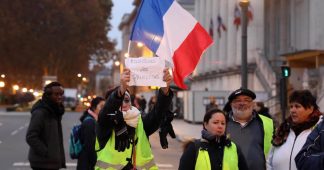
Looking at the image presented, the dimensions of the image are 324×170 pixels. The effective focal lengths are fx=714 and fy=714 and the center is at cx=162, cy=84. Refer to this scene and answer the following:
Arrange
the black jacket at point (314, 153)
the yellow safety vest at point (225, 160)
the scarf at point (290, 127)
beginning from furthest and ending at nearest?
the scarf at point (290, 127) → the yellow safety vest at point (225, 160) → the black jacket at point (314, 153)

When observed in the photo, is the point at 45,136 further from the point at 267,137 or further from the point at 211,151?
the point at 211,151

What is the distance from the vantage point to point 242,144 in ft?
21.7

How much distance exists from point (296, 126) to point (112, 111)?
1687 mm

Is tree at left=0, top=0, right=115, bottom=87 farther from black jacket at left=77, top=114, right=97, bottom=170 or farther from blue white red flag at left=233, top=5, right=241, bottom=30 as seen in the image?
black jacket at left=77, top=114, right=97, bottom=170

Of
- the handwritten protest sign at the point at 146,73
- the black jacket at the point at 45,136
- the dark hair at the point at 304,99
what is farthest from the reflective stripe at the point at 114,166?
the black jacket at the point at 45,136

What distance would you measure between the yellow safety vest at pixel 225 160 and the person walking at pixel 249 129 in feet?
2.31

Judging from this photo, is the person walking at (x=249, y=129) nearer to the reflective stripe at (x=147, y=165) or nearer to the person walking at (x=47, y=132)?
the reflective stripe at (x=147, y=165)

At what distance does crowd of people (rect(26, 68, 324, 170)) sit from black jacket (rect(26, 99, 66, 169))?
0.09 ft

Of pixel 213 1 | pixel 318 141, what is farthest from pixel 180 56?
pixel 213 1

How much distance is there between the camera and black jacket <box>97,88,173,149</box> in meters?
6.55

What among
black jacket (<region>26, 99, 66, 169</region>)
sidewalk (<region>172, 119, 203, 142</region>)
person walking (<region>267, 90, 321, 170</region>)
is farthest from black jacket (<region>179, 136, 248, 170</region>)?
sidewalk (<region>172, 119, 203, 142</region>)

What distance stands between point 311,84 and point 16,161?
16.6 meters

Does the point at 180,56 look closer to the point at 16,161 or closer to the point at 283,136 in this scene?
the point at 283,136

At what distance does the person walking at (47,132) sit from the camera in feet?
28.0
